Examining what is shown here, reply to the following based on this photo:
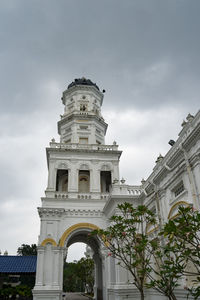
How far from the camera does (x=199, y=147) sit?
11.2 metres

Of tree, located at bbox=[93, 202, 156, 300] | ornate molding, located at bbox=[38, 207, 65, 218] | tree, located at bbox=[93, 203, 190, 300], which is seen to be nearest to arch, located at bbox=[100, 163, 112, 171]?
ornate molding, located at bbox=[38, 207, 65, 218]

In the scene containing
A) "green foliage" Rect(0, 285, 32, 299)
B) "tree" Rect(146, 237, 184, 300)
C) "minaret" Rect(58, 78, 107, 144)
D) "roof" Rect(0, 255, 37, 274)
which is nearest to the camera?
"tree" Rect(146, 237, 184, 300)

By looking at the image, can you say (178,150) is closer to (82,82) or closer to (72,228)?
(72,228)

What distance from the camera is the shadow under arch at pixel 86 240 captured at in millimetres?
20828

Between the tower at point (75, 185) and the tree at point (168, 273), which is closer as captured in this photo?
the tree at point (168, 273)

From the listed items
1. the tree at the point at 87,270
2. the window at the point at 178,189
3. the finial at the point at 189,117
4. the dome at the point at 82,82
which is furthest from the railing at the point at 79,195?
the tree at the point at 87,270

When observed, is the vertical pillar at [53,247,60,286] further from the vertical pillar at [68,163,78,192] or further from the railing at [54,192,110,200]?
the vertical pillar at [68,163,78,192]

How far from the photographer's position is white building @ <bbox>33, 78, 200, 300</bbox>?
13.0m

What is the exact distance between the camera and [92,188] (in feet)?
78.1

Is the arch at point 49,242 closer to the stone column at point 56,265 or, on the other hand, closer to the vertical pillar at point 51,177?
the stone column at point 56,265

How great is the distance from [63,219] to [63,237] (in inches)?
59.7

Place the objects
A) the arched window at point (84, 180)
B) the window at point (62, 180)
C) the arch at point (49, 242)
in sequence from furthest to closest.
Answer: the window at point (62, 180) < the arched window at point (84, 180) < the arch at point (49, 242)

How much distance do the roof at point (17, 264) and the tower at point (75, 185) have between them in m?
3.84

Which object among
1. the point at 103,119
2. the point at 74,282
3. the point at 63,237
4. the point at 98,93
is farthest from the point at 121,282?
the point at 74,282
